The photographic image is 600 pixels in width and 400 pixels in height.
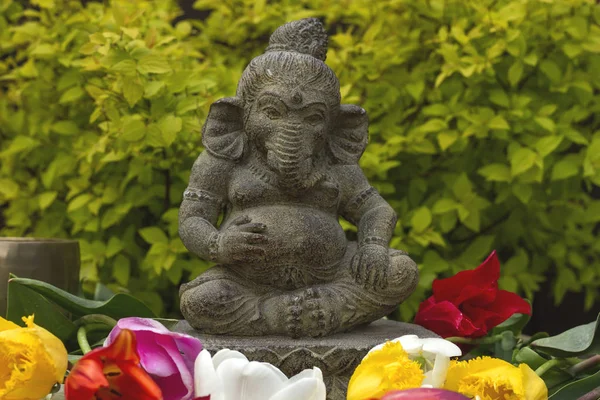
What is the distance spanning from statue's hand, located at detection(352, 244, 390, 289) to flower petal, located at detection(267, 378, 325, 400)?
1.99 ft

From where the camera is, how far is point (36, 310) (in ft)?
A: 5.07

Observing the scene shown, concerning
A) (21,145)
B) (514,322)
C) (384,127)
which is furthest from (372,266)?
(21,145)

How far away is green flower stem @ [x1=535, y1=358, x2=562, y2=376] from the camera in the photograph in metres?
1.39

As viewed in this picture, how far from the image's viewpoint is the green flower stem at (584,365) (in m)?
1.41

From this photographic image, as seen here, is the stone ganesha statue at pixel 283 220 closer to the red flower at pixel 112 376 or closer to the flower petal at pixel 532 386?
the flower petal at pixel 532 386

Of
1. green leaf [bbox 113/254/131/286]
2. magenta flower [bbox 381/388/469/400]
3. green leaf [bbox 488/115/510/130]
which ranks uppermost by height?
magenta flower [bbox 381/388/469/400]

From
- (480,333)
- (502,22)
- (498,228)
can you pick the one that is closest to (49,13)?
(502,22)

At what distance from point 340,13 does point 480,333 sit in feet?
5.01

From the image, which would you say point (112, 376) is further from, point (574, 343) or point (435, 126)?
point (435, 126)

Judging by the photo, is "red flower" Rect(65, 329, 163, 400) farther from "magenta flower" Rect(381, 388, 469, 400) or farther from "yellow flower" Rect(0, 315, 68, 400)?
"magenta flower" Rect(381, 388, 469, 400)

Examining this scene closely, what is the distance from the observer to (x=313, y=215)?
1.66 meters

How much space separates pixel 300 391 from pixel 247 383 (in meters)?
0.07

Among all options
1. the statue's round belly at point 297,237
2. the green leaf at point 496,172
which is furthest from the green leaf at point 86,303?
the green leaf at point 496,172

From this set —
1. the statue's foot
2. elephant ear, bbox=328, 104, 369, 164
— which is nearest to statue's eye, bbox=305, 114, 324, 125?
elephant ear, bbox=328, 104, 369, 164
